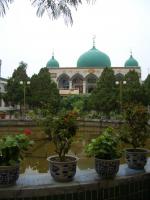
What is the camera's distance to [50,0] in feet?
9.30

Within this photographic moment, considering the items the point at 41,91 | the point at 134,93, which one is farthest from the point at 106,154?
the point at 41,91

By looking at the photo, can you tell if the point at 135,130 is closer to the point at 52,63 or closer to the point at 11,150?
the point at 11,150

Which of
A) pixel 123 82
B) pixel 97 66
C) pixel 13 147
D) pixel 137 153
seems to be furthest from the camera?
pixel 97 66

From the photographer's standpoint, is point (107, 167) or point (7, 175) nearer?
point (7, 175)

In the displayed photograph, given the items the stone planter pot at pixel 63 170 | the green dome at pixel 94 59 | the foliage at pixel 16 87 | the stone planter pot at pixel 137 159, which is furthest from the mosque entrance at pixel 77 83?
the stone planter pot at pixel 63 170

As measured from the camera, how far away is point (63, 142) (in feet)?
13.2

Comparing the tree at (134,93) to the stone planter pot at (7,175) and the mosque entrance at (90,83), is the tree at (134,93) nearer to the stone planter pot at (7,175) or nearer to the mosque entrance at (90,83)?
the mosque entrance at (90,83)

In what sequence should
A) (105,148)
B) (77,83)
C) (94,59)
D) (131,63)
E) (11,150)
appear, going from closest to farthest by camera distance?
(11,150) → (105,148) → (94,59) → (77,83) → (131,63)

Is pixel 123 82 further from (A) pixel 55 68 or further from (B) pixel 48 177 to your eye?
(B) pixel 48 177

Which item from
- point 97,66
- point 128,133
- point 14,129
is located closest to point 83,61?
point 97,66

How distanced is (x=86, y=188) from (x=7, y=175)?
2.94 ft

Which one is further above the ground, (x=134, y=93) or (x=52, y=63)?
(x=52, y=63)

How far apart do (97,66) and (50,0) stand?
127ft

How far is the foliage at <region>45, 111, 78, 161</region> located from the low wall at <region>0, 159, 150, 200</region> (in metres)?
0.39
